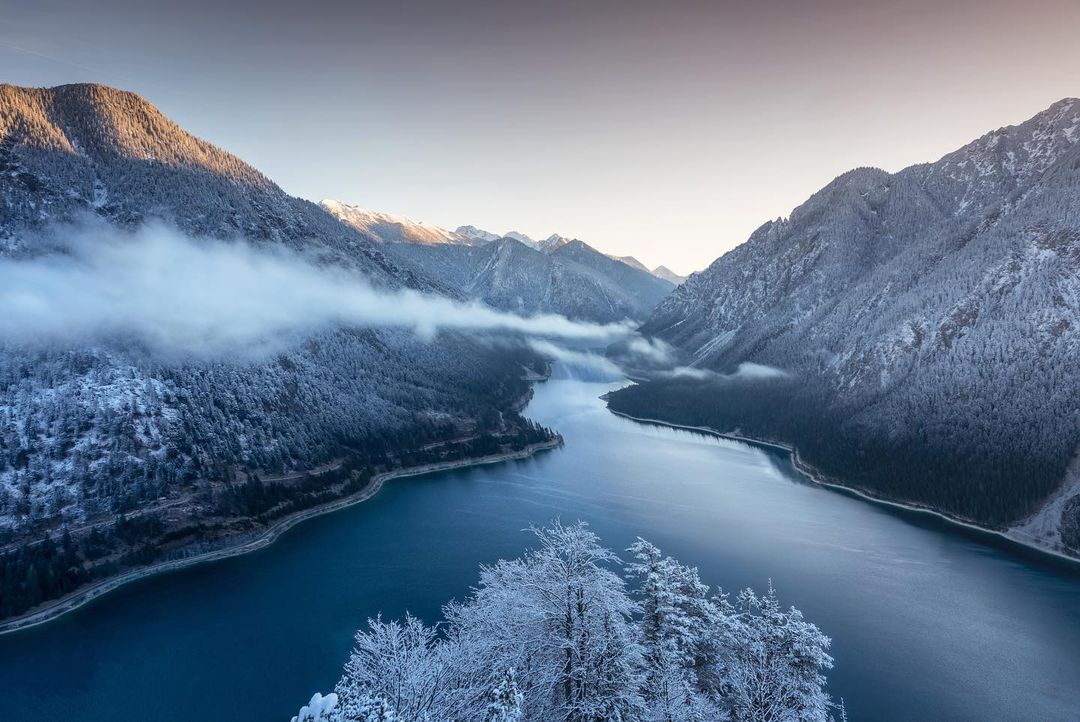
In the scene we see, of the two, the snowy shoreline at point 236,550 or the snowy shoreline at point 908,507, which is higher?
the snowy shoreline at point 908,507

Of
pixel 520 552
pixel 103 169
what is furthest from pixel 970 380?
pixel 103 169

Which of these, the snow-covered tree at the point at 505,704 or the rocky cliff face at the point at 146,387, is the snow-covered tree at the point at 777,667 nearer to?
the snow-covered tree at the point at 505,704

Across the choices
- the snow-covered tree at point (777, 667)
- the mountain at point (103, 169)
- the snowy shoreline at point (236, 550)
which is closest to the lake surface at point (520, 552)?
the snowy shoreline at point (236, 550)

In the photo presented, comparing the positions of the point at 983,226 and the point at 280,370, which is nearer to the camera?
the point at 280,370

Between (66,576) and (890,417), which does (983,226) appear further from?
(66,576)

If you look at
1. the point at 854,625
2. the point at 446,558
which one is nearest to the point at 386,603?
the point at 446,558

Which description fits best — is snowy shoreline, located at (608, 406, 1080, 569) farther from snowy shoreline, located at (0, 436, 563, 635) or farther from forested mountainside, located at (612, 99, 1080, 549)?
snowy shoreline, located at (0, 436, 563, 635)
